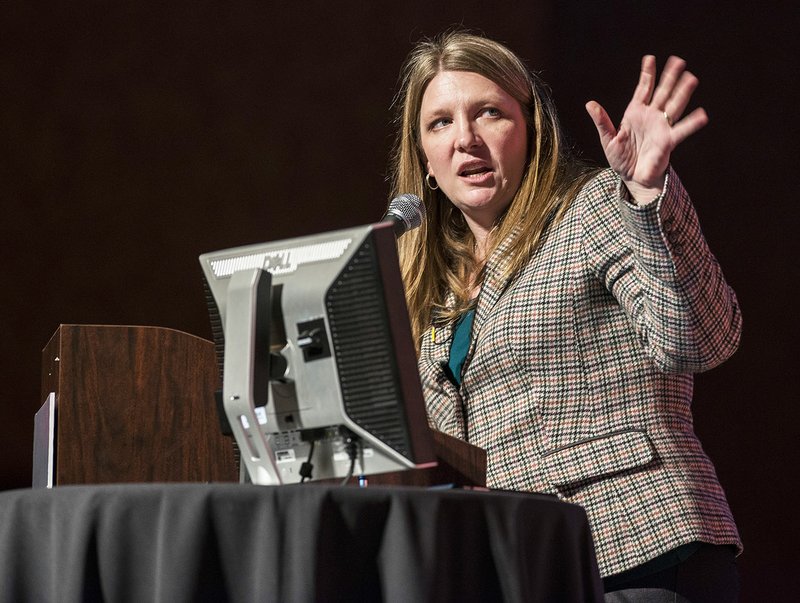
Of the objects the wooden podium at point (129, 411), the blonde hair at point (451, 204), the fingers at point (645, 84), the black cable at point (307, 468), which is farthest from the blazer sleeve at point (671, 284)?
the wooden podium at point (129, 411)

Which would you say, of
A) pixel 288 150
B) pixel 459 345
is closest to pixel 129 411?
pixel 459 345

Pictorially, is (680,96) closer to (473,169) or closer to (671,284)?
(671,284)

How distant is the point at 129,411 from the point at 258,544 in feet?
2.61

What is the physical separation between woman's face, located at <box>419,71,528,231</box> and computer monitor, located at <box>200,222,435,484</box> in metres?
0.84

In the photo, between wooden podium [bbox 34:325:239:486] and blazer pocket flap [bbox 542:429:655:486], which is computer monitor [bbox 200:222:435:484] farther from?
wooden podium [bbox 34:325:239:486]


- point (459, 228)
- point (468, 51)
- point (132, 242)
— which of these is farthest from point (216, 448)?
point (132, 242)

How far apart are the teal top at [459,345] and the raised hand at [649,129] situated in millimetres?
538

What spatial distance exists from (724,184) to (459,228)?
4.57ft

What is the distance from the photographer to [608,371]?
5.91ft

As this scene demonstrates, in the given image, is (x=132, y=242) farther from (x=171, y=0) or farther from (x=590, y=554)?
(x=590, y=554)

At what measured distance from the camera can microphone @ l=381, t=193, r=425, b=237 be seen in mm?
1698

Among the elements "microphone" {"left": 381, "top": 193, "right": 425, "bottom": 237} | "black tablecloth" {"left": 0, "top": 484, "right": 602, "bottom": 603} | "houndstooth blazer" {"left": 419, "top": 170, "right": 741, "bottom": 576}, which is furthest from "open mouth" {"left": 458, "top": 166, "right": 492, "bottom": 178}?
"black tablecloth" {"left": 0, "top": 484, "right": 602, "bottom": 603}

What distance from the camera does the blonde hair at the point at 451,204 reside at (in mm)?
2098

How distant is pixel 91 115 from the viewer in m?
3.58
